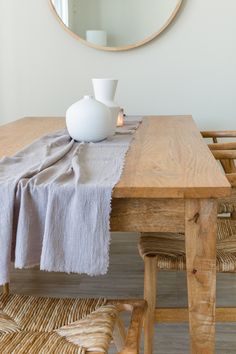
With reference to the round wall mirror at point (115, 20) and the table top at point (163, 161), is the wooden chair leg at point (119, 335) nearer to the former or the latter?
the table top at point (163, 161)

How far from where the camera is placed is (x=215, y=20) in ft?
8.82

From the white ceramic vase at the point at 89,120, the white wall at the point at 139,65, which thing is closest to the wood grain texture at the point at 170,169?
the white ceramic vase at the point at 89,120

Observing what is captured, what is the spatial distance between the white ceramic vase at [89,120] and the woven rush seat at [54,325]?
0.60m

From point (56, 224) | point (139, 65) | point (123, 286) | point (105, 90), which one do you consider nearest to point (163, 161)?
point (56, 224)

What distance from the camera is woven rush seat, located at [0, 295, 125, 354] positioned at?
924mm

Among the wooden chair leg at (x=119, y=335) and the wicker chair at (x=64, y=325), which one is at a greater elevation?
the wicker chair at (x=64, y=325)

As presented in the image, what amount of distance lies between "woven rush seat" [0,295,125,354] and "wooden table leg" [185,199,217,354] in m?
0.18

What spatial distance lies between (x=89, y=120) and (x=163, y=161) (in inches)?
13.5

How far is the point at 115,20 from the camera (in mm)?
2725

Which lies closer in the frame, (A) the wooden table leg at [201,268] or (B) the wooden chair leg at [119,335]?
(A) the wooden table leg at [201,268]

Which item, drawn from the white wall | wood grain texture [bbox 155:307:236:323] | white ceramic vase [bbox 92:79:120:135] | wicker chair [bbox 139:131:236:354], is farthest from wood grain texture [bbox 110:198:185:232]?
the white wall

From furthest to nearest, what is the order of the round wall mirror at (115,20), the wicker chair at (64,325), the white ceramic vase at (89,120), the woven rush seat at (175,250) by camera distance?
the round wall mirror at (115,20) → the white ceramic vase at (89,120) → the woven rush seat at (175,250) → the wicker chair at (64,325)

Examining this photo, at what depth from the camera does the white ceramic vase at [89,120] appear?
1483mm

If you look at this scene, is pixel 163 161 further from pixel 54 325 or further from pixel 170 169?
pixel 54 325
